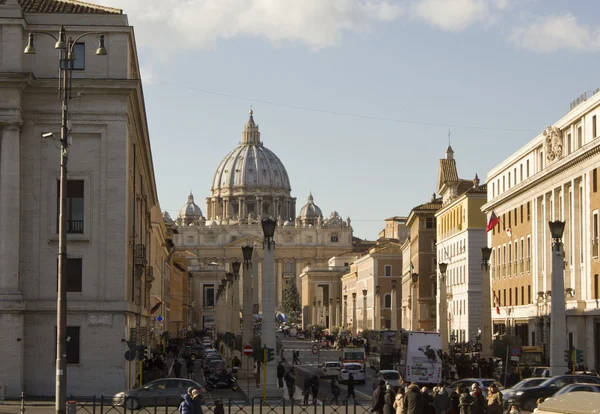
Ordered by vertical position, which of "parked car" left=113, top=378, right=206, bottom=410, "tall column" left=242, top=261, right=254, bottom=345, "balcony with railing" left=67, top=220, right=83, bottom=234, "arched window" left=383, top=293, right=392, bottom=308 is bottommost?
"parked car" left=113, top=378, right=206, bottom=410

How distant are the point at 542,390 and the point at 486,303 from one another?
19.6 metres

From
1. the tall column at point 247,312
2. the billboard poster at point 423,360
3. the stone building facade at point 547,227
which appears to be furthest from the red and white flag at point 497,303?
the billboard poster at point 423,360

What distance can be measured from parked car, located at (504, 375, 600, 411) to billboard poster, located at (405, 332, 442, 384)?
1868 centimetres

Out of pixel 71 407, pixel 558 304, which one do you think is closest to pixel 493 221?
pixel 558 304

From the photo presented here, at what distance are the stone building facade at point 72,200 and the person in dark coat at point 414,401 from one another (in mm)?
19207

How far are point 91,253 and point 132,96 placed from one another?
244 inches

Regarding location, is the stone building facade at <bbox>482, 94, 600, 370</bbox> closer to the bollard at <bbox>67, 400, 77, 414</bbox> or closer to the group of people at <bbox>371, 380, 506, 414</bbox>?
the group of people at <bbox>371, 380, 506, 414</bbox>

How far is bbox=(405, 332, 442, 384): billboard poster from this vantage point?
178 feet

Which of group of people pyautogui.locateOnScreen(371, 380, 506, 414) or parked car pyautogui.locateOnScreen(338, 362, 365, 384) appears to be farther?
parked car pyautogui.locateOnScreen(338, 362, 365, 384)

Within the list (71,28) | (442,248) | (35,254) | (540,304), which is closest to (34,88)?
(71,28)

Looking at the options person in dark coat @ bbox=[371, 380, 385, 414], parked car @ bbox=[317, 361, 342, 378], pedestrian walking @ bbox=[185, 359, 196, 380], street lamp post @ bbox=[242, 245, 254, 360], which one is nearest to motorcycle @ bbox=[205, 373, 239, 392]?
street lamp post @ bbox=[242, 245, 254, 360]

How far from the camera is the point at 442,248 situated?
10656cm

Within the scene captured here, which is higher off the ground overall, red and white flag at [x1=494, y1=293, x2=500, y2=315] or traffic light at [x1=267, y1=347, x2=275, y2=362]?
red and white flag at [x1=494, y1=293, x2=500, y2=315]

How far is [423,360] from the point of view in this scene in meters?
54.6
